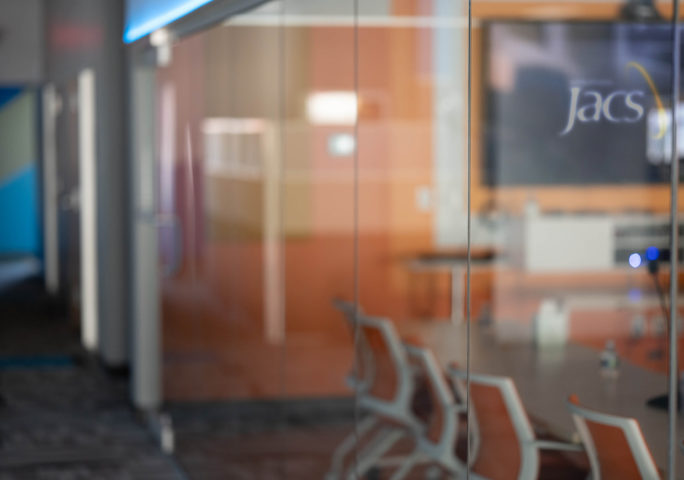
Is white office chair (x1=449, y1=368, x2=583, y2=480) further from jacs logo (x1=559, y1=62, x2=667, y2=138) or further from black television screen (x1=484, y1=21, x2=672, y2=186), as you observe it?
jacs logo (x1=559, y1=62, x2=667, y2=138)

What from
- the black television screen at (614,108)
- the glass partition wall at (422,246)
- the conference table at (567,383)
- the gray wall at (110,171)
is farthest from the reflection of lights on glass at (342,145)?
the gray wall at (110,171)

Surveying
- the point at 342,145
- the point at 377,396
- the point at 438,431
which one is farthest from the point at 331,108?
the point at 438,431

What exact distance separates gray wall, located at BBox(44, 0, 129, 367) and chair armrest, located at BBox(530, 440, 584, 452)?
19.4 feet

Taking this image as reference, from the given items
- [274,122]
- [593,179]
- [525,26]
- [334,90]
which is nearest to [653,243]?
[593,179]

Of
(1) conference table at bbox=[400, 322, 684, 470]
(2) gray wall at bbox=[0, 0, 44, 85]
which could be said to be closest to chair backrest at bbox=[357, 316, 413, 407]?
(1) conference table at bbox=[400, 322, 684, 470]

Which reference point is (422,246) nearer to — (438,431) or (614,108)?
(438,431)

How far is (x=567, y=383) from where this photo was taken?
2.51 meters

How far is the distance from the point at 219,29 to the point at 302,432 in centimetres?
193

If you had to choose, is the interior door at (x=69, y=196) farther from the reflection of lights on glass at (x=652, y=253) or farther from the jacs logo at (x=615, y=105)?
the reflection of lights on glass at (x=652, y=253)

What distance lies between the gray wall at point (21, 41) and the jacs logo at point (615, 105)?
10.00 metres

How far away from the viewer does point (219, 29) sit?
4.71 m

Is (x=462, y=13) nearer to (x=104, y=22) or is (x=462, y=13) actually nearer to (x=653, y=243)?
(x=653, y=243)

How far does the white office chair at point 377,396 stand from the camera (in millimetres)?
3396

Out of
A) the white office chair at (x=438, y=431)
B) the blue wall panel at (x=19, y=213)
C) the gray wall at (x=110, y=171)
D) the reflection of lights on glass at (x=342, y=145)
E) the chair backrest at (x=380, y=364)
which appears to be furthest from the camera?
the blue wall panel at (x=19, y=213)
